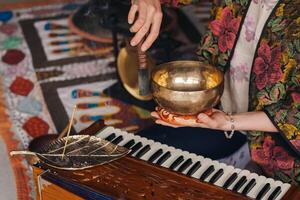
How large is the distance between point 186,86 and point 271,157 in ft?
1.14

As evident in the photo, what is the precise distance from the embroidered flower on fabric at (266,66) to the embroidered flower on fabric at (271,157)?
181 mm

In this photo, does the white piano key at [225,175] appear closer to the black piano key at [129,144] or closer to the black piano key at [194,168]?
the black piano key at [194,168]

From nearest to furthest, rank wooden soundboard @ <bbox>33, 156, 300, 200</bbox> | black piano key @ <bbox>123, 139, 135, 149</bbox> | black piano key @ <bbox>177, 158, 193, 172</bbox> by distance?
wooden soundboard @ <bbox>33, 156, 300, 200</bbox>
black piano key @ <bbox>177, 158, 193, 172</bbox>
black piano key @ <bbox>123, 139, 135, 149</bbox>

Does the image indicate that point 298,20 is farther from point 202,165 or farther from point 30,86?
point 30,86

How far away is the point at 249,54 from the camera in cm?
179

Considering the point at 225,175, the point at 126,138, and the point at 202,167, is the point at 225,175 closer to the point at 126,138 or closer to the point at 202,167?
the point at 202,167

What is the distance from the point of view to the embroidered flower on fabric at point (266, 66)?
1646mm

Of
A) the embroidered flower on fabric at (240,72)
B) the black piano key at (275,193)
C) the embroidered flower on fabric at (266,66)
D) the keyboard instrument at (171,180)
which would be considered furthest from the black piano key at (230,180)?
the embroidered flower on fabric at (240,72)

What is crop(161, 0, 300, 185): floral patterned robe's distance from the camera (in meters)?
1.59

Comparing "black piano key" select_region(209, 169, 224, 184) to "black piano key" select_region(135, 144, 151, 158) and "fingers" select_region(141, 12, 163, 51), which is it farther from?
"fingers" select_region(141, 12, 163, 51)

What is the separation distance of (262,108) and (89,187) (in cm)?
55

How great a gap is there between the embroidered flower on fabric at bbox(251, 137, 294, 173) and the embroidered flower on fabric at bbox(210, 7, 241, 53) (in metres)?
0.32

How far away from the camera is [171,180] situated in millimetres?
1484

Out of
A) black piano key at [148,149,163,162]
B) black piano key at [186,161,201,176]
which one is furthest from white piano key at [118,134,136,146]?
black piano key at [186,161,201,176]
